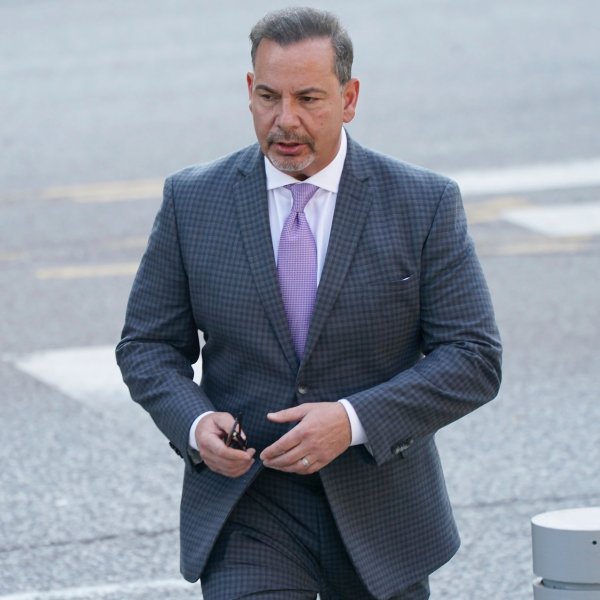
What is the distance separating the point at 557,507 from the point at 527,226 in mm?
4968

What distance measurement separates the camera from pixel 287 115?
3.63 meters

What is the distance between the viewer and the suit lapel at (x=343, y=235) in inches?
147

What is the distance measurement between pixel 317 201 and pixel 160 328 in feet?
1.65

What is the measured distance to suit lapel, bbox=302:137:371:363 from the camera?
12.3ft

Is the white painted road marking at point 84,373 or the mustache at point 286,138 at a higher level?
the mustache at point 286,138

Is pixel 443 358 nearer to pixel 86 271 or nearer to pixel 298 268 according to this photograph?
pixel 298 268

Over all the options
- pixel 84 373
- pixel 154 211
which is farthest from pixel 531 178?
pixel 84 373

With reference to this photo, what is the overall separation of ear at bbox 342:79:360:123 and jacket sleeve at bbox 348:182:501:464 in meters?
0.30

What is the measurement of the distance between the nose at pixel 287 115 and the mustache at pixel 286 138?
0.02 meters

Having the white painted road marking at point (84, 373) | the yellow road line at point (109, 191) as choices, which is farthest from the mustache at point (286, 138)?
the yellow road line at point (109, 191)

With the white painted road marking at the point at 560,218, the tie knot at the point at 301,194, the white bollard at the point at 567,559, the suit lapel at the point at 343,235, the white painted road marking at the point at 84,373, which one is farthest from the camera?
the white painted road marking at the point at 560,218

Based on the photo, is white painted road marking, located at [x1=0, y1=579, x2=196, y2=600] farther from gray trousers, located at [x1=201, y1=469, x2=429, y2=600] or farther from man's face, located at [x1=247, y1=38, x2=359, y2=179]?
man's face, located at [x1=247, y1=38, x2=359, y2=179]

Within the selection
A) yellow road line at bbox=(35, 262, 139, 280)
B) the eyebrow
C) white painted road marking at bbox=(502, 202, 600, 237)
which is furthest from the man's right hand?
white painted road marking at bbox=(502, 202, 600, 237)

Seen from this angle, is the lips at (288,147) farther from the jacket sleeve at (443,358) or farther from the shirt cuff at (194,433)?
the shirt cuff at (194,433)
